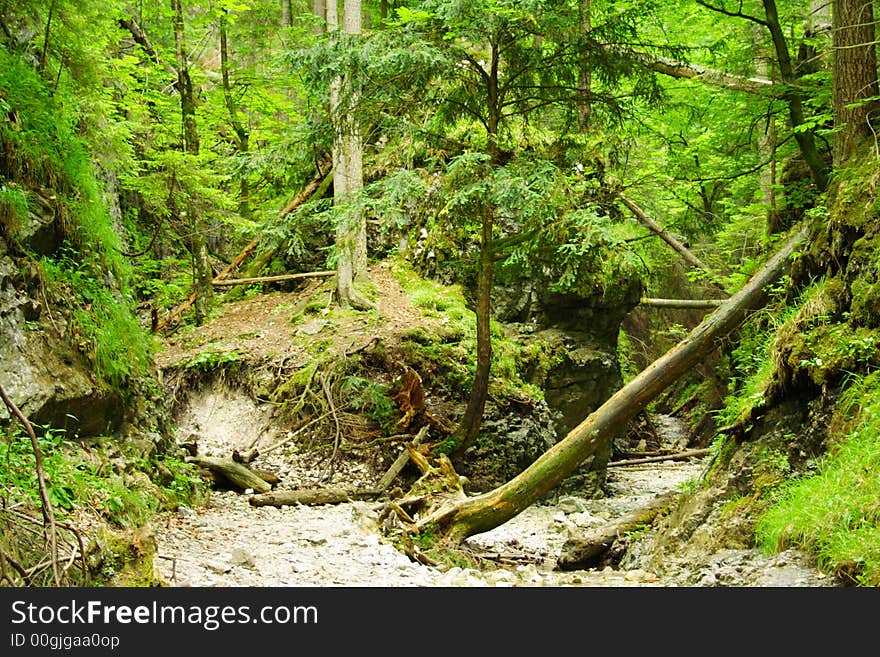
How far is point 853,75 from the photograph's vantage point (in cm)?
650

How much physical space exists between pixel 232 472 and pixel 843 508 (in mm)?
6354

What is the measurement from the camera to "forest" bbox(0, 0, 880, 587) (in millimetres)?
4914

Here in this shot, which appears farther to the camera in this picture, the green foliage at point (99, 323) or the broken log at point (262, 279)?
the broken log at point (262, 279)

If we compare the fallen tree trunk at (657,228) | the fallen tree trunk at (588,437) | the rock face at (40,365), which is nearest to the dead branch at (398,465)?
the fallen tree trunk at (588,437)

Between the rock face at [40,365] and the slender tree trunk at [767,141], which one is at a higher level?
the slender tree trunk at [767,141]

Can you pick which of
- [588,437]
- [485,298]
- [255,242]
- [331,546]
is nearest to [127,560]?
[331,546]

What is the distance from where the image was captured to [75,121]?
22.4 ft

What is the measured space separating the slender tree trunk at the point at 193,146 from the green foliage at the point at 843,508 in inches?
399

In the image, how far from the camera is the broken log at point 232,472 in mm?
7750

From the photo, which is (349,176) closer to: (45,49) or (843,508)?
(45,49)

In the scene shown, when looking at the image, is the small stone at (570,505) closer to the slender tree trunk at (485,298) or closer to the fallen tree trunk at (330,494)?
the slender tree trunk at (485,298)

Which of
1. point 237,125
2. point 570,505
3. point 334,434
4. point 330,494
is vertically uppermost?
point 237,125

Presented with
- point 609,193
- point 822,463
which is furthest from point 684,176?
point 822,463

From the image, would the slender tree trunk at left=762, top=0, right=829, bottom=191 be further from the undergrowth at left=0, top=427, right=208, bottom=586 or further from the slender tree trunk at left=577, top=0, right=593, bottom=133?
the undergrowth at left=0, top=427, right=208, bottom=586
